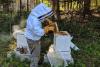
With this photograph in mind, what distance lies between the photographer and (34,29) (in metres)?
6.98

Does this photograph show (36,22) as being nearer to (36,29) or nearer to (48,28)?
(36,29)

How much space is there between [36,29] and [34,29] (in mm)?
48

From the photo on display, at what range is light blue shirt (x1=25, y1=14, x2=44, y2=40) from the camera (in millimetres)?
6965

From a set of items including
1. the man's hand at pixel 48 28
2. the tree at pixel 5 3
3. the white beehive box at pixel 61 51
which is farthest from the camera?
the tree at pixel 5 3

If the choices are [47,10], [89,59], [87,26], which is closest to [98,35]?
[87,26]

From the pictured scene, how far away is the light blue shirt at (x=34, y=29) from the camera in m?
6.96

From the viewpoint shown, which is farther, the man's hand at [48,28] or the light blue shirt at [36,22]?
the man's hand at [48,28]

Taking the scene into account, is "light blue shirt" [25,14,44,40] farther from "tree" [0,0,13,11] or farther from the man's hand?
"tree" [0,0,13,11]

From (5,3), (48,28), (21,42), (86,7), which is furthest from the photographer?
(5,3)

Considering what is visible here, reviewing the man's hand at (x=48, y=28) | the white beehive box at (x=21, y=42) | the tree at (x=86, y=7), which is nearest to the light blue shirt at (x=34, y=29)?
the man's hand at (x=48, y=28)

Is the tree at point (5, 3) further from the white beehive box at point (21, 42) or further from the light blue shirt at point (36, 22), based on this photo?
the light blue shirt at point (36, 22)

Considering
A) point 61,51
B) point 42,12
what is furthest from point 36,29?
point 61,51

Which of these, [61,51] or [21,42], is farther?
[21,42]

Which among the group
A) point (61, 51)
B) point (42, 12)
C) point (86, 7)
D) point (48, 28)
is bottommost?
point (61, 51)
